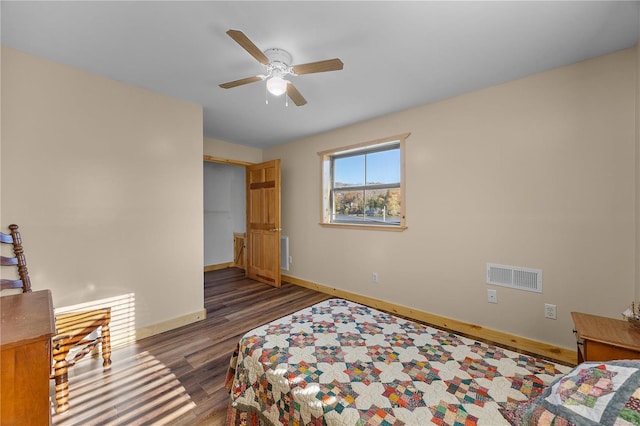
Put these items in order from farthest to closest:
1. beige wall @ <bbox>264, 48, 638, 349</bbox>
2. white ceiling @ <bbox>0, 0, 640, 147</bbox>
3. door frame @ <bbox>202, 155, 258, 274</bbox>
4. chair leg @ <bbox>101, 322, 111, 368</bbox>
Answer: door frame @ <bbox>202, 155, 258, 274</bbox>, chair leg @ <bbox>101, 322, 111, 368</bbox>, beige wall @ <bbox>264, 48, 638, 349</bbox>, white ceiling @ <bbox>0, 0, 640, 147</bbox>

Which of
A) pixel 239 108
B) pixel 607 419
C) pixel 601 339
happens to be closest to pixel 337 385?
pixel 607 419

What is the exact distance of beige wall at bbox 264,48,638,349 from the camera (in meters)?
1.97

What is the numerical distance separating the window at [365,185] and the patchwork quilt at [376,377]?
1869mm

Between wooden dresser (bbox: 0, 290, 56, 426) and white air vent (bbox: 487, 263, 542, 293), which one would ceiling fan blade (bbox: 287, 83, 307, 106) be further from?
white air vent (bbox: 487, 263, 542, 293)

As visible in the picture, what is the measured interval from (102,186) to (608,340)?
12.2 ft

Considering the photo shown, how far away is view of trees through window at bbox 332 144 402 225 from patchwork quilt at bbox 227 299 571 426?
6.44 ft

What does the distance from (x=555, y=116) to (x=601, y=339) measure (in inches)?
71.4

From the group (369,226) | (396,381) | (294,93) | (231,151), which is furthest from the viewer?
(231,151)

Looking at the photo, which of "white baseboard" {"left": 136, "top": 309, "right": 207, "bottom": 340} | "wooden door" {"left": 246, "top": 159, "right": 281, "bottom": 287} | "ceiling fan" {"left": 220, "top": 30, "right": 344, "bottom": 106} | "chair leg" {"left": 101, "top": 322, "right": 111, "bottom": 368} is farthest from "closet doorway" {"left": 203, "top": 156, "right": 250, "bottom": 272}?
"ceiling fan" {"left": 220, "top": 30, "right": 344, "bottom": 106}

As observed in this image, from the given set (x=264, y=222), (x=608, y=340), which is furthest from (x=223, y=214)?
(x=608, y=340)

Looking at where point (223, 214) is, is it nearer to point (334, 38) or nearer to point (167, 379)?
point (167, 379)

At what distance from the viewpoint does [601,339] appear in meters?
1.32

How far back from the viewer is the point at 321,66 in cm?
171

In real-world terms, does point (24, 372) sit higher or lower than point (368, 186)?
lower
